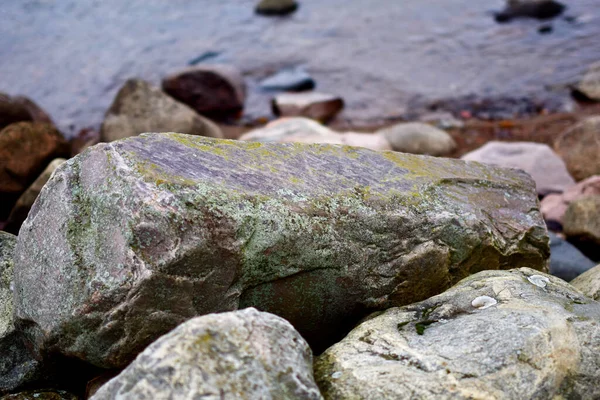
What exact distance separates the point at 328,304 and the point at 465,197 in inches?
41.0

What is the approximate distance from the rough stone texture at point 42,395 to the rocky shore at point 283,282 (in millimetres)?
11

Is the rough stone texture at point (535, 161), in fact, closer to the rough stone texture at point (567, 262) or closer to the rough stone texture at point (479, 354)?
the rough stone texture at point (567, 262)

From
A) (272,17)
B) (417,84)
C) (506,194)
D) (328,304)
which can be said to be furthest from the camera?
(272,17)

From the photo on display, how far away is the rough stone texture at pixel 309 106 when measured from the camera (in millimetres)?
10930

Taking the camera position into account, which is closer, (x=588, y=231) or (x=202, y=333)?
(x=202, y=333)

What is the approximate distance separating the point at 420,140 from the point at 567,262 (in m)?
4.28

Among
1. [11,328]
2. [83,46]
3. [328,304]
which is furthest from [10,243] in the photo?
[83,46]

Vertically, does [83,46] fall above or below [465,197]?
below

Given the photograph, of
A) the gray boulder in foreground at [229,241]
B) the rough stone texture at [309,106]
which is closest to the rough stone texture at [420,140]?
the rough stone texture at [309,106]

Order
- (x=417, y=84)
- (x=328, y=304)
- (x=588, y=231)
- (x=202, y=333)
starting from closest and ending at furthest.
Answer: (x=202, y=333) < (x=328, y=304) < (x=588, y=231) < (x=417, y=84)

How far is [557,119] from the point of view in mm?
10203

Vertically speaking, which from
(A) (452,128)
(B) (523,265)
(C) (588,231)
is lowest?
(A) (452,128)

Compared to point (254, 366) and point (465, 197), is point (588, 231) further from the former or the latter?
point (254, 366)

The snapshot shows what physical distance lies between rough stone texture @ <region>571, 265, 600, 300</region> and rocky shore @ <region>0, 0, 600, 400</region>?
22 mm
